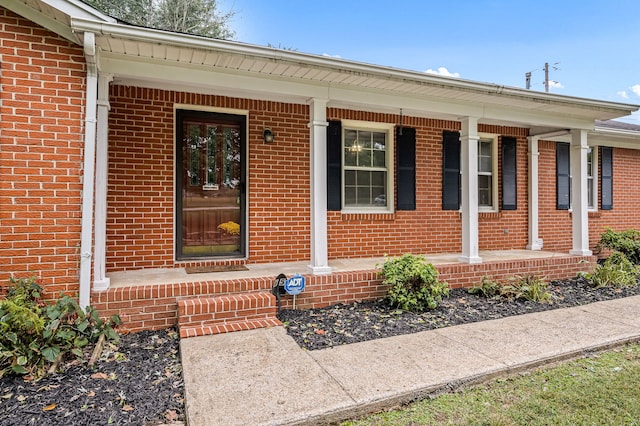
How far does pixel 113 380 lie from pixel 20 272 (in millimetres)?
1431

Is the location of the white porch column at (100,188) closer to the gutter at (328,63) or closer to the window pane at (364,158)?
the gutter at (328,63)

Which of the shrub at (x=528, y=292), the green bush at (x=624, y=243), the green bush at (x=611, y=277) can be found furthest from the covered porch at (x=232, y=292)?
the green bush at (x=624, y=243)

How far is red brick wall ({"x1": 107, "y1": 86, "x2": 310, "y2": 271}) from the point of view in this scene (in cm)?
470

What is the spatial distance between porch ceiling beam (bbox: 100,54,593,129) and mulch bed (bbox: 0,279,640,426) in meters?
2.54

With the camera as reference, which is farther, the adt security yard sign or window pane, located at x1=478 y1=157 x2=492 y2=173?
window pane, located at x1=478 y1=157 x2=492 y2=173

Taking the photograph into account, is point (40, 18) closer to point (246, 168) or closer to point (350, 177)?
point (246, 168)

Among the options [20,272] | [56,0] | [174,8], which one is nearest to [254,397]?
[20,272]

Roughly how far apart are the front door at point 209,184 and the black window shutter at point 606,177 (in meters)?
7.65

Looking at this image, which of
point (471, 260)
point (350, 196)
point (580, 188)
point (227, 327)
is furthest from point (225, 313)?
point (580, 188)

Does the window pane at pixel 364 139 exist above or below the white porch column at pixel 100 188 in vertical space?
above

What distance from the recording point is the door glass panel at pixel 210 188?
5109 millimetres

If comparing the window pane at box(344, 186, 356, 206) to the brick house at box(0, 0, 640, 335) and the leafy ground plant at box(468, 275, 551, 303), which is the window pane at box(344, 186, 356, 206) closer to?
the brick house at box(0, 0, 640, 335)

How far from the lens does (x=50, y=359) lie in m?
2.91

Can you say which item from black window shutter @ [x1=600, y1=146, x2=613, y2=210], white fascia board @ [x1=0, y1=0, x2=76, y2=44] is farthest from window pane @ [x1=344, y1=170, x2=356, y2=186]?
black window shutter @ [x1=600, y1=146, x2=613, y2=210]
